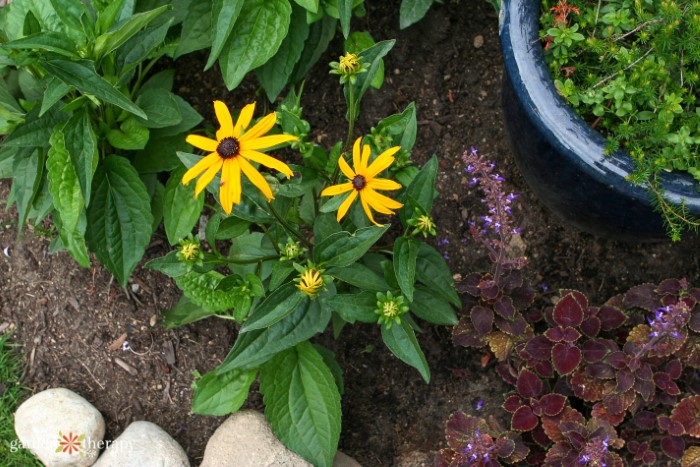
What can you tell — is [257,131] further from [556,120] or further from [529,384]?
[529,384]

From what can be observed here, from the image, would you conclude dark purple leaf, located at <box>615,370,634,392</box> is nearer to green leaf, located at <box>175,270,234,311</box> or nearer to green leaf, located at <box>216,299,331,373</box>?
green leaf, located at <box>216,299,331,373</box>

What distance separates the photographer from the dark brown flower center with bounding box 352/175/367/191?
160cm

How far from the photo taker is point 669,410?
2105mm

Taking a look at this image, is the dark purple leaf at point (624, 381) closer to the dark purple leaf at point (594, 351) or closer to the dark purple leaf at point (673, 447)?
the dark purple leaf at point (594, 351)

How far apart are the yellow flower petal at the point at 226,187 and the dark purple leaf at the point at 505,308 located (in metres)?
0.90

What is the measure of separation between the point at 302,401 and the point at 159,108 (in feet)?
2.97

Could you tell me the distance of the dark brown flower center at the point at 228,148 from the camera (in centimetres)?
149

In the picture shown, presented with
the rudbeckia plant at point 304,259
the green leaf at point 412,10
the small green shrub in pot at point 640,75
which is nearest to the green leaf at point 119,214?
the rudbeckia plant at point 304,259

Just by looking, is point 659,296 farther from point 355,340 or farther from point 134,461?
point 134,461

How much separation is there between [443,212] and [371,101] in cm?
43

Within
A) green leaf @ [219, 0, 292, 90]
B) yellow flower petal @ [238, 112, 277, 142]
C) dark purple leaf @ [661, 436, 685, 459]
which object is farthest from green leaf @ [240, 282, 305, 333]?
dark purple leaf @ [661, 436, 685, 459]

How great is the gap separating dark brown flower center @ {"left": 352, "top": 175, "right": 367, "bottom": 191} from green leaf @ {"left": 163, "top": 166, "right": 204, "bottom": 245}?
0.66 meters

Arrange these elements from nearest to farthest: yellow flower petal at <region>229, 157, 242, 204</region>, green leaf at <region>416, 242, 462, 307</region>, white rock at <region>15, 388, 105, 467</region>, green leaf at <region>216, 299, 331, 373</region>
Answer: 1. yellow flower petal at <region>229, 157, 242, 204</region>
2. green leaf at <region>216, 299, 331, 373</region>
3. green leaf at <region>416, 242, 462, 307</region>
4. white rock at <region>15, 388, 105, 467</region>

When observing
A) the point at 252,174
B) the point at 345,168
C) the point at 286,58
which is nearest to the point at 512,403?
the point at 345,168
